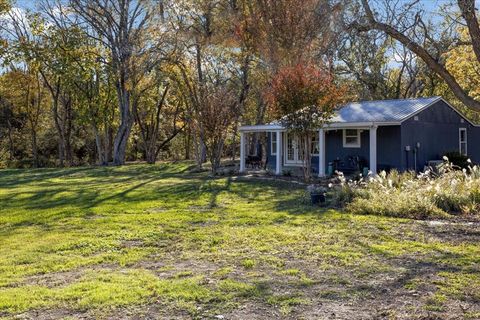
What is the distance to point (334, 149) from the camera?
18.4 m

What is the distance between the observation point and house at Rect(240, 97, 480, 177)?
1652cm

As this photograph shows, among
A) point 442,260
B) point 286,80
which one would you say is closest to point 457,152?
point 286,80

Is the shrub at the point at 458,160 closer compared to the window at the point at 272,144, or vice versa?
the shrub at the point at 458,160

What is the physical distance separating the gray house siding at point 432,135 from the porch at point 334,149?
1.34m

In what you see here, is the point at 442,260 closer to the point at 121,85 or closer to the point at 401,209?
the point at 401,209

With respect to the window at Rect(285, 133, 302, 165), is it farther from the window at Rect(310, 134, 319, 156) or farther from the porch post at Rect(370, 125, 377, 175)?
the porch post at Rect(370, 125, 377, 175)

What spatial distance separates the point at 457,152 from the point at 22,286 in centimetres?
1729

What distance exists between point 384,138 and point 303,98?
4.36 meters

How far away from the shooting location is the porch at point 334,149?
16469 mm

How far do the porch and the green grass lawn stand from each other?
714cm

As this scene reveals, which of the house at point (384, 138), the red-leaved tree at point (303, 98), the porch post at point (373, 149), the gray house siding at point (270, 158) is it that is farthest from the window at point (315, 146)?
Answer: the red-leaved tree at point (303, 98)

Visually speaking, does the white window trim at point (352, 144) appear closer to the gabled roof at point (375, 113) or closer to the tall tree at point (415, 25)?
the gabled roof at point (375, 113)

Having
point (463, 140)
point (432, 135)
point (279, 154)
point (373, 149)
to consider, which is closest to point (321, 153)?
point (373, 149)

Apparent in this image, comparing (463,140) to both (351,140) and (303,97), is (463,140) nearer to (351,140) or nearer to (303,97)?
(351,140)
